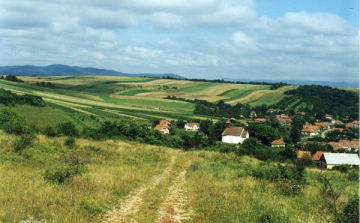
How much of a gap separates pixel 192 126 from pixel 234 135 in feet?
38.6

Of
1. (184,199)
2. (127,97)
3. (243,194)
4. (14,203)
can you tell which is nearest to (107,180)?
(184,199)

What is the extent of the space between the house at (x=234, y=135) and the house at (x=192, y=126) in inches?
299

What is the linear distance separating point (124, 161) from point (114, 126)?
23.0 m

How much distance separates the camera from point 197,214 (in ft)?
26.8

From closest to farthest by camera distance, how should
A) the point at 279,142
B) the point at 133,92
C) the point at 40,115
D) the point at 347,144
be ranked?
the point at 40,115 < the point at 347,144 < the point at 279,142 < the point at 133,92

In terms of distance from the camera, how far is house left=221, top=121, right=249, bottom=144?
264 ft

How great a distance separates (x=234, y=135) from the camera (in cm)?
8144

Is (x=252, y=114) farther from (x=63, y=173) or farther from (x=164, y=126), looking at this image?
(x=63, y=173)

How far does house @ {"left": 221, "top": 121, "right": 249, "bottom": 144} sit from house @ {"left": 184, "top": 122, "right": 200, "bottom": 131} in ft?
24.9

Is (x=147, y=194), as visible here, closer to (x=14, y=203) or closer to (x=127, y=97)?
(x=14, y=203)

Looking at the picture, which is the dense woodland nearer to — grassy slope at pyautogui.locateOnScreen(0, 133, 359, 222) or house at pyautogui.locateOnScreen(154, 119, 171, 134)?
house at pyautogui.locateOnScreen(154, 119, 171, 134)

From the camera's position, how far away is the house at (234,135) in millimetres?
80500

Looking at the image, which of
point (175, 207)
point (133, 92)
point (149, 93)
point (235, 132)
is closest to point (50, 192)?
point (175, 207)

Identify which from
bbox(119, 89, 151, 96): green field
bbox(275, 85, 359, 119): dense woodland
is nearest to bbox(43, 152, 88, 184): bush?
bbox(275, 85, 359, 119): dense woodland
